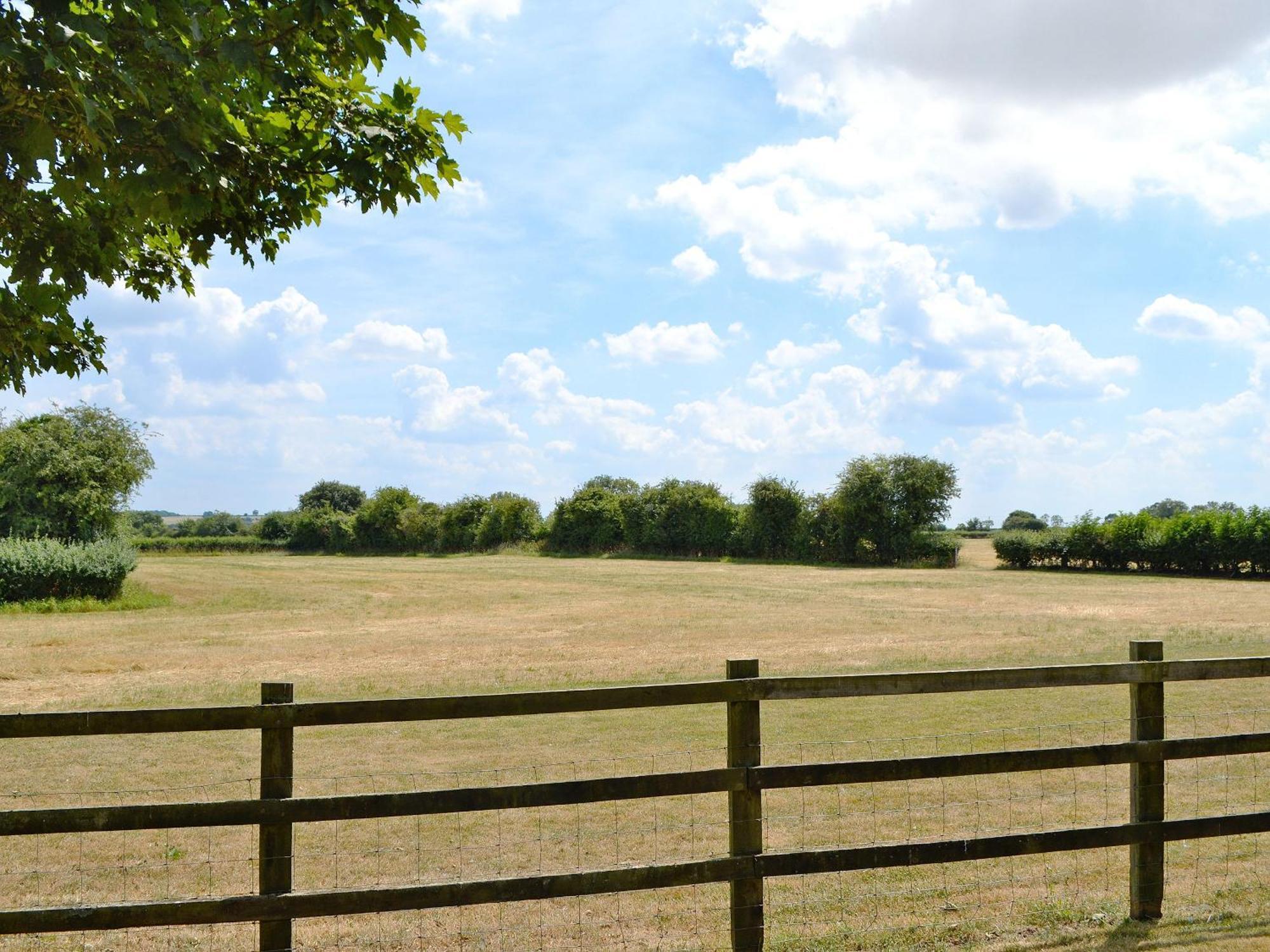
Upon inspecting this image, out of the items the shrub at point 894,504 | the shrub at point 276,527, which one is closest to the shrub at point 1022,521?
the shrub at point 894,504

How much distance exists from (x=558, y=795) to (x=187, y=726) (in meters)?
1.89

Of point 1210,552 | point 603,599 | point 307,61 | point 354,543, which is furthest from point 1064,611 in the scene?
point 354,543

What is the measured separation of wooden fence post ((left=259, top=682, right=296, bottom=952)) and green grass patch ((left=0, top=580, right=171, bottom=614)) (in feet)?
107

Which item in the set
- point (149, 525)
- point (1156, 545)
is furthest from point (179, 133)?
point (149, 525)

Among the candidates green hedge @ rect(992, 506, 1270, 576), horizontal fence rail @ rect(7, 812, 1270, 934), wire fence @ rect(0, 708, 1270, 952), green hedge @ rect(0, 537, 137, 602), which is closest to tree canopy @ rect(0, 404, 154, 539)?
green hedge @ rect(0, 537, 137, 602)

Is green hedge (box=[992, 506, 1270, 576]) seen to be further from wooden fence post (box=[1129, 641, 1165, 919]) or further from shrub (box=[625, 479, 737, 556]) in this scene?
wooden fence post (box=[1129, 641, 1165, 919])

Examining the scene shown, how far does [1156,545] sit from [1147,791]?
2269 inches

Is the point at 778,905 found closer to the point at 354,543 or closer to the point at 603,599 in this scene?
the point at 603,599

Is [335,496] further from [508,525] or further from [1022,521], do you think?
[1022,521]

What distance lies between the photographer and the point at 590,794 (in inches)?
200

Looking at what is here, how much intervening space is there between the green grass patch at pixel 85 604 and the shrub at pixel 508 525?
55552mm

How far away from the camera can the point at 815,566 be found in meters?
66.6

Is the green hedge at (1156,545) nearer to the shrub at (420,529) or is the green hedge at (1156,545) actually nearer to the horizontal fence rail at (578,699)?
the shrub at (420,529)

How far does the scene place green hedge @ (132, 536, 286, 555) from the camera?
103 meters
